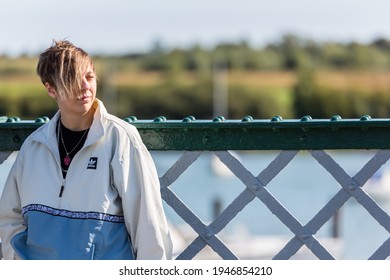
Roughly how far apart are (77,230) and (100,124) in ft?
1.64

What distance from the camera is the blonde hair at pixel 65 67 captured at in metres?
5.09

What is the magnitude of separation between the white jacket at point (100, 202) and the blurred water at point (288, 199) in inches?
709

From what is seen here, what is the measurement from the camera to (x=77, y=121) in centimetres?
526

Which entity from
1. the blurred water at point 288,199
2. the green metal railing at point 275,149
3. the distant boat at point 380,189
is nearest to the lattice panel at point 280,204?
the green metal railing at point 275,149

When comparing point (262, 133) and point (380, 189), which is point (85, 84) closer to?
point (262, 133)

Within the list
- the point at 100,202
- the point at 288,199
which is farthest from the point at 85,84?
the point at 288,199

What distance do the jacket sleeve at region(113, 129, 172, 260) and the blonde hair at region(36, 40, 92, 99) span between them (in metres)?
0.38

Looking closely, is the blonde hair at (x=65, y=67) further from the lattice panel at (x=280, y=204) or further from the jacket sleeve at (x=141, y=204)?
the lattice panel at (x=280, y=204)

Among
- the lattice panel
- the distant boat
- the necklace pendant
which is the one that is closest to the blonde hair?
the necklace pendant

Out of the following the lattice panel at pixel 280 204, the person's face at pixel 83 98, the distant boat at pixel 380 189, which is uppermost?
the person's face at pixel 83 98

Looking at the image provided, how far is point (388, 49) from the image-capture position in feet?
296
